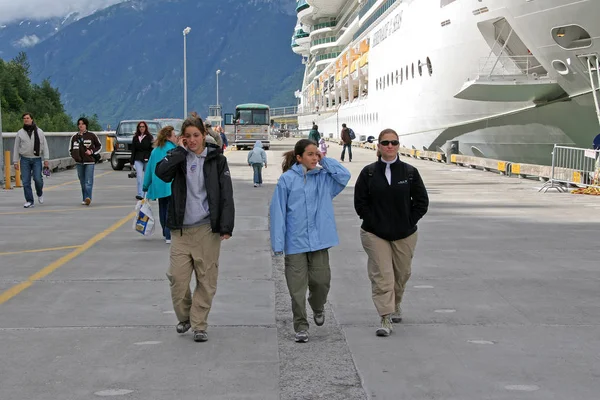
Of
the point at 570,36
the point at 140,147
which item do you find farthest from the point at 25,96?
the point at 140,147

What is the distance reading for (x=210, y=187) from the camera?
23.7 ft

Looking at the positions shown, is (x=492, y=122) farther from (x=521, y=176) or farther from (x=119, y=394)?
(x=119, y=394)

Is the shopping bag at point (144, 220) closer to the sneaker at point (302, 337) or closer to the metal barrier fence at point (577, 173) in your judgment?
the sneaker at point (302, 337)

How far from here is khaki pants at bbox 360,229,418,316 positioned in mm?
7324

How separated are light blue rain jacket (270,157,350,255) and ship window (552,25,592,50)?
2133cm

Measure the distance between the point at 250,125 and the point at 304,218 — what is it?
56.0 m

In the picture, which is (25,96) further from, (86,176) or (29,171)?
(86,176)

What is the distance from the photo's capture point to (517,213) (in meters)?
17.5

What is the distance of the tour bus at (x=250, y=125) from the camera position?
204ft

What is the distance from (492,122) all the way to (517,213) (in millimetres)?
16219

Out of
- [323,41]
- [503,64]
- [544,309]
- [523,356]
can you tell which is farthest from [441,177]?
→ [323,41]

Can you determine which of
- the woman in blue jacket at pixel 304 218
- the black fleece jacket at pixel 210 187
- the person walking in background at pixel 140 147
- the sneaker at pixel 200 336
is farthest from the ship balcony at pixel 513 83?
the sneaker at pixel 200 336

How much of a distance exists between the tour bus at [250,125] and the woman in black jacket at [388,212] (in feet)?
179

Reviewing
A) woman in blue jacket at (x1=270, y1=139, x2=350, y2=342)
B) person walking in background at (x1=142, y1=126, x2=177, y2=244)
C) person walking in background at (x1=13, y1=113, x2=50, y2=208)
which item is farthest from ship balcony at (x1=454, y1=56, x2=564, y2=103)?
woman in blue jacket at (x1=270, y1=139, x2=350, y2=342)
